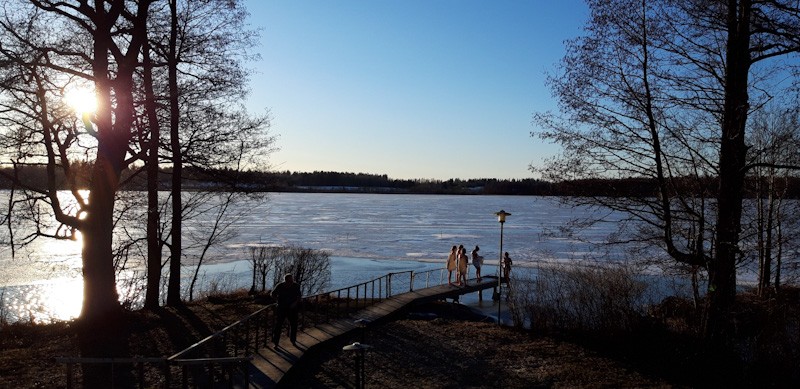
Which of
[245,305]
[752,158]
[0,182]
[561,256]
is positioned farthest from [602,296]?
[561,256]

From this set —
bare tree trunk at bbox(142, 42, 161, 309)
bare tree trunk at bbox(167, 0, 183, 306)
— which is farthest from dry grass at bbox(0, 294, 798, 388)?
bare tree trunk at bbox(167, 0, 183, 306)

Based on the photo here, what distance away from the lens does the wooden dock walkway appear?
9945 millimetres

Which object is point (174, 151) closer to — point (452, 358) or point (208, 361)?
point (452, 358)

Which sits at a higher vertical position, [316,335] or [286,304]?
[286,304]

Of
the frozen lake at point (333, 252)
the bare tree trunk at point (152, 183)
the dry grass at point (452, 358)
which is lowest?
the frozen lake at point (333, 252)

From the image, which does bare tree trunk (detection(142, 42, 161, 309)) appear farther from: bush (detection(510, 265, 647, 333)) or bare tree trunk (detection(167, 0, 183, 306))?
bush (detection(510, 265, 647, 333))

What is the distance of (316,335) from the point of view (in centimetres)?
1336

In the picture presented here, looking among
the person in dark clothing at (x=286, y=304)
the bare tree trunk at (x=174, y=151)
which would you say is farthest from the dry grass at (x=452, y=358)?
the bare tree trunk at (x=174, y=151)

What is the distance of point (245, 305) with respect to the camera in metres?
17.5

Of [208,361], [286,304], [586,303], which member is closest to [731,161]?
[586,303]

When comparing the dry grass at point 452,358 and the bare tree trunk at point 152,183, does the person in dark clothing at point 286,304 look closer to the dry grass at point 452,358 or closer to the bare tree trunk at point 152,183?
the dry grass at point 452,358

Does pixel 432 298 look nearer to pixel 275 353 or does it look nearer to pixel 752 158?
pixel 275 353

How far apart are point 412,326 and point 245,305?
15.7ft

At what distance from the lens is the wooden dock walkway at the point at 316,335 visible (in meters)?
9.95
